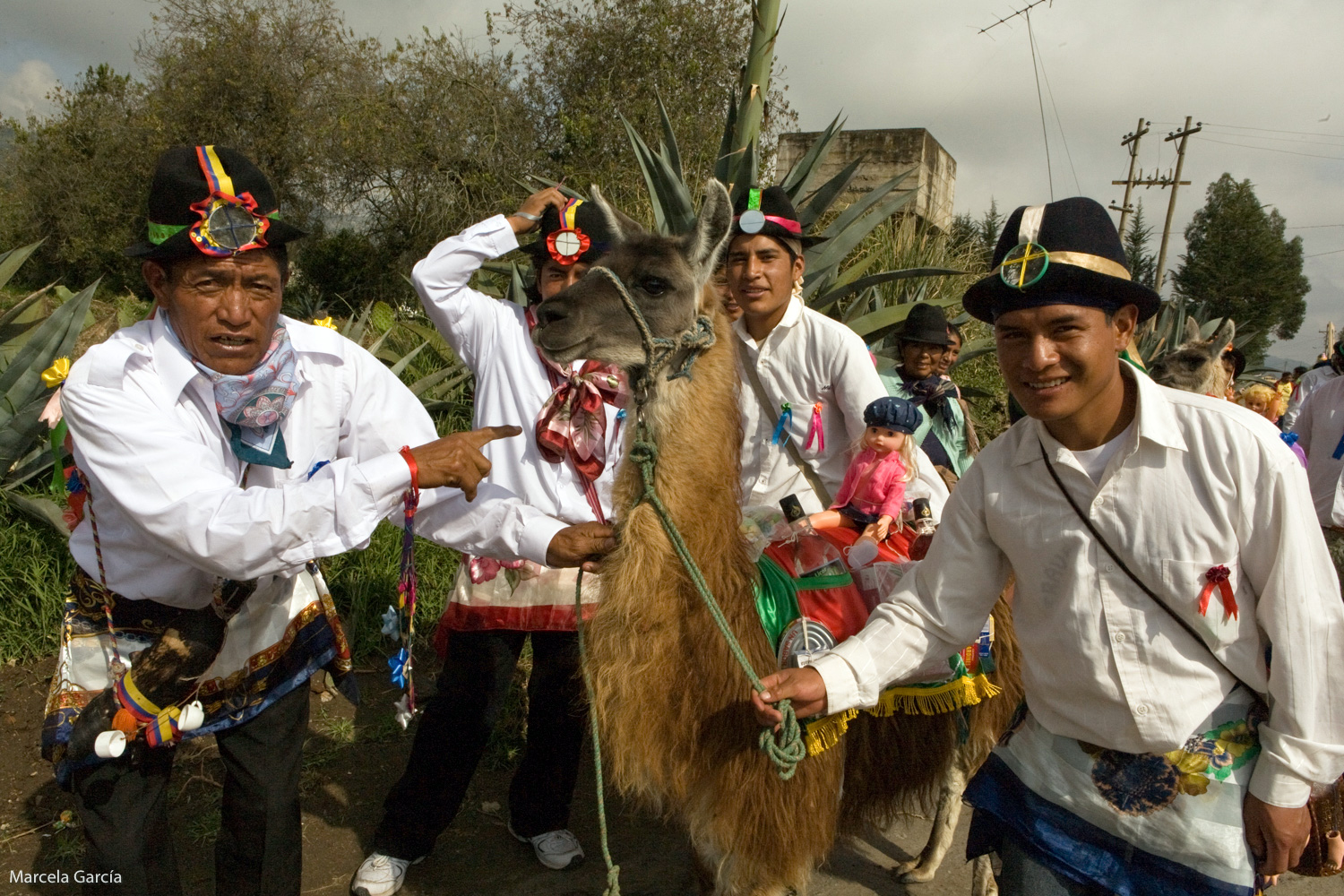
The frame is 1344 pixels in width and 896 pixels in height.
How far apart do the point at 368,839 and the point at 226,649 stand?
1586mm

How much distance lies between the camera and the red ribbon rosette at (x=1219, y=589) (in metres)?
1.54

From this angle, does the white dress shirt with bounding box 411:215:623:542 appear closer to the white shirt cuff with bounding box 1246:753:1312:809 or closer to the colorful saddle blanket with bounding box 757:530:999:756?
the colorful saddle blanket with bounding box 757:530:999:756

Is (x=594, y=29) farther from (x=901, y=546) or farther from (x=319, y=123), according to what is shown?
(x=901, y=546)

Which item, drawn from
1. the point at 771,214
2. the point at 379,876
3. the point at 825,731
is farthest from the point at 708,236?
the point at 379,876

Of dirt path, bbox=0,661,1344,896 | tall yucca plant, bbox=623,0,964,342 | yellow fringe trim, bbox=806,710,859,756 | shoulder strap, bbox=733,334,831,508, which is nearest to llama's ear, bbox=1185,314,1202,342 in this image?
tall yucca plant, bbox=623,0,964,342

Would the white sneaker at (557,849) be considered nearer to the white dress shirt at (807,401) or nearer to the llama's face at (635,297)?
the white dress shirt at (807,401)

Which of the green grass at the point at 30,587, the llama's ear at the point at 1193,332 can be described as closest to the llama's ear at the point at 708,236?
the green grass at the point at 30,587

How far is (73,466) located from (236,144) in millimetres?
20091

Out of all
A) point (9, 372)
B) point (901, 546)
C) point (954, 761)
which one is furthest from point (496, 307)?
point (9, 372)

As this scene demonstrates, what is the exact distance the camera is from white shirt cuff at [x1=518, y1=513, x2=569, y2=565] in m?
2.42

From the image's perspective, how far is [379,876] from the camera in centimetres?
306

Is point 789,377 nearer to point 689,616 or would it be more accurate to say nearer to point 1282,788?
point 689,616

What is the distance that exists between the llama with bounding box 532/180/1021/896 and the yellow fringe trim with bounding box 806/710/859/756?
0.47ft

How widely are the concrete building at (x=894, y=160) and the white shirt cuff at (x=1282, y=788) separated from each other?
1069 centimetres
